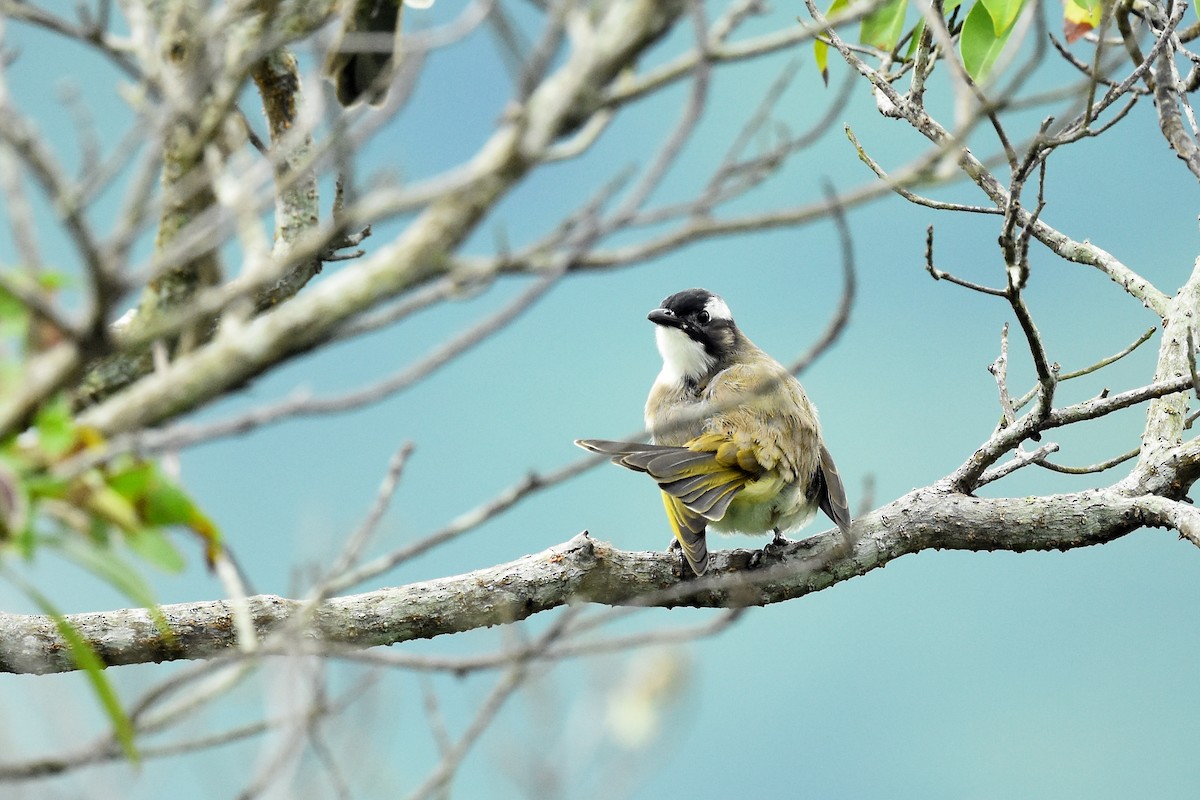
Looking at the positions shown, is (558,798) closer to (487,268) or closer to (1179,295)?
(487,268)

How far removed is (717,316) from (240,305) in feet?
14.6

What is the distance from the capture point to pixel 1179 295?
17.3ft

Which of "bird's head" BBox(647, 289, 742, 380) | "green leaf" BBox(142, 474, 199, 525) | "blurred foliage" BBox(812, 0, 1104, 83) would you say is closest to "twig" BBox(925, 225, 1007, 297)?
"blurred foliage" BBox(812, 0, 1104, 83)

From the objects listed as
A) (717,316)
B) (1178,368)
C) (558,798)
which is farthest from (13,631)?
(1178,368)

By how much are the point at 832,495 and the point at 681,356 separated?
126 cm

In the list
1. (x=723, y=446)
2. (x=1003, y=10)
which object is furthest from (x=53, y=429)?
(x=723, y=446)

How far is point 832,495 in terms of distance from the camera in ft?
16.7

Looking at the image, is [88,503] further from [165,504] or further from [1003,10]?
[1003,10]

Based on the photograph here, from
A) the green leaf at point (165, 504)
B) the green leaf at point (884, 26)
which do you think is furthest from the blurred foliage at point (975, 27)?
the green leaf at point (165, 504)

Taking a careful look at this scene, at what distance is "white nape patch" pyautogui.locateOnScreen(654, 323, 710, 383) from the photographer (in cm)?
597

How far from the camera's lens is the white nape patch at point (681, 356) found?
19.6 feet

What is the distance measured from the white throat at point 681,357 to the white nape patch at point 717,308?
0.20m

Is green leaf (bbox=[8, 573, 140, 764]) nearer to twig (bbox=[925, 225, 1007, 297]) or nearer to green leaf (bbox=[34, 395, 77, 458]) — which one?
green leaf (bbox=[34, 395, 77, 458])

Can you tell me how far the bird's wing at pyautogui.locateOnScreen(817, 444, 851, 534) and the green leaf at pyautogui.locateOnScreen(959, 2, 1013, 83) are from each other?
181 centimetres
